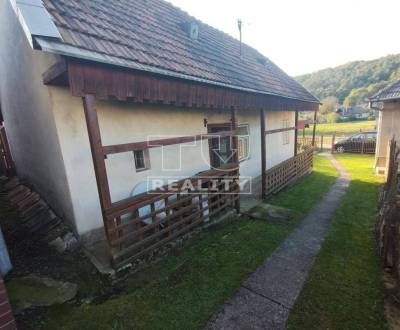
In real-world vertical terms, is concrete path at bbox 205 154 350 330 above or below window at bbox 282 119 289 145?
below

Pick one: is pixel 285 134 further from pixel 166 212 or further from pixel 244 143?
pixel 166 212

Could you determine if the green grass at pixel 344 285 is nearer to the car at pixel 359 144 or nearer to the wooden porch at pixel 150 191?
the wooden porch at pixel 150 191

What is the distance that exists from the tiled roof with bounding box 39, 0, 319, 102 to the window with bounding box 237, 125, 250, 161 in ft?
7.26

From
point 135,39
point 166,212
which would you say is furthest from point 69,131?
point 166,212

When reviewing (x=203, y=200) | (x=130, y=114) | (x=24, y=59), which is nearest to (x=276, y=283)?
(x=203, y=200)

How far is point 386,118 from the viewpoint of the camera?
32.0ft

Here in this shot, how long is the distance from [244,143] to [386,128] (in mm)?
7157

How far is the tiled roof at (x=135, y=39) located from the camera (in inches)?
112

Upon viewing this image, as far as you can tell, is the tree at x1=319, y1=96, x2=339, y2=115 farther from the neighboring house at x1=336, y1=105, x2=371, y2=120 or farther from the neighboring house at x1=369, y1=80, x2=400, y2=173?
the neighboring house at x1=369, y1=80, x2=400, y2=173

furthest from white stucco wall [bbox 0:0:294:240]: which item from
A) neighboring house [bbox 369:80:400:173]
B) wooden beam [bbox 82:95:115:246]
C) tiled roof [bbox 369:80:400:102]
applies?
neighboring house [bbox 369:80:400:173]

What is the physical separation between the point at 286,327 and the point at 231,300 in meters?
0.74

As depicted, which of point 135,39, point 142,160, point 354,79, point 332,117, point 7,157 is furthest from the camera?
point 354,79

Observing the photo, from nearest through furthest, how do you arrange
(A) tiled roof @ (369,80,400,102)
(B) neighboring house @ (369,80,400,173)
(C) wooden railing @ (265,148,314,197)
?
(C) wooden railing @ (265,148,314,197) → (A) tiled roof @ (369,80,400,102) → (B) neighboring house @ (369,80,400,173)

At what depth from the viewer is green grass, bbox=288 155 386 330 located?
2.65 meters
